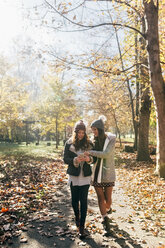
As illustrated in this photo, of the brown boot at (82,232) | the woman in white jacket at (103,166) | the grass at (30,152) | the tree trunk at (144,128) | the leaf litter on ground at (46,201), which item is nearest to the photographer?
the brown boot at (82,232)

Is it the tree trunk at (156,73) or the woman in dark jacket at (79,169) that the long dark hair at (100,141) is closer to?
the woman in dark jacket at (79,169)

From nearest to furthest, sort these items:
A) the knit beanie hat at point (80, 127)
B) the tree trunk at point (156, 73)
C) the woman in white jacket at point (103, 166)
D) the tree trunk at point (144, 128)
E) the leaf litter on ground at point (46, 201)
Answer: the knit beanie hat at point (80, 127) → the woman in white jacket at point (103, 166) → the leaf litter on ground at point (46, 201) → the tree trunk at point (156, 73) → the tree trunk at point (144, 128)

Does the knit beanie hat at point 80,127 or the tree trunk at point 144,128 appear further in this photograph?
the tree trunk at point 144,128

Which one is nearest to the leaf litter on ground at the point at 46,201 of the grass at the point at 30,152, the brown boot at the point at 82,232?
the brown boot at the point at 82,232

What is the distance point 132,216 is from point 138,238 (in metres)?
1.21

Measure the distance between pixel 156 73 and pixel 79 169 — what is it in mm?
5624

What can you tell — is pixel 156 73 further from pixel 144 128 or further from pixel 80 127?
pixel 144 128

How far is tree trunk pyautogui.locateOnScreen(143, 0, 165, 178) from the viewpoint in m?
7.70

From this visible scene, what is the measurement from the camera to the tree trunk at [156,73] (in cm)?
770

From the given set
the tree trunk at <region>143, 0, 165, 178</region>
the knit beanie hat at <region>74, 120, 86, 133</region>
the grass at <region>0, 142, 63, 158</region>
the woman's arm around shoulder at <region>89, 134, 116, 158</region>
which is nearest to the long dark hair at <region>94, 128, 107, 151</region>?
the woman's arm around shoulder at <region>89, 134, 116, 158</region>

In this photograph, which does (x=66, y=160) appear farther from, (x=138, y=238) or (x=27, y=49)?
(x=27, y=49)

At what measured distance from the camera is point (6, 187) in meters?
7.09

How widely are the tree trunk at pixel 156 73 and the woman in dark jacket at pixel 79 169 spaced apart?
5.01 m

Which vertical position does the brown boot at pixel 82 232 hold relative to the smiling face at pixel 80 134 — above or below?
below
